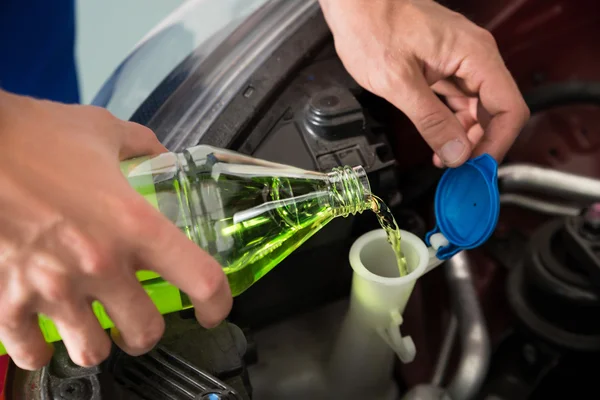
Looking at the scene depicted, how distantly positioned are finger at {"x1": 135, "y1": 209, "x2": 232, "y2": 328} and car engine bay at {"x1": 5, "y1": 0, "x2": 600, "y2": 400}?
103 millimetres

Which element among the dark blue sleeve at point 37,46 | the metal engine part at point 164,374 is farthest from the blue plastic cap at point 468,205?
the dark blue sleeve at point 37,46

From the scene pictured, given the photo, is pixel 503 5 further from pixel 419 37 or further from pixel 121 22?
pixel 121 22

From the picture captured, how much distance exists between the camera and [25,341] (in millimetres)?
366

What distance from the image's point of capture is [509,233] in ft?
3.07

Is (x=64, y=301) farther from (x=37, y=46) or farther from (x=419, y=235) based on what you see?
(x=37, y=46)

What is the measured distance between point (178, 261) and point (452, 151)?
0.35 meters

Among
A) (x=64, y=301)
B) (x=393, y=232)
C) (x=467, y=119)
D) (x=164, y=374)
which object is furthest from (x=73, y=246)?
(x=467, y=119)

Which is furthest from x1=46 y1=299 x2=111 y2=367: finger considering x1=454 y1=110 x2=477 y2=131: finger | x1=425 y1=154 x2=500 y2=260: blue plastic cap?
x1=454 y1=110 x2=477 y2=131: finger

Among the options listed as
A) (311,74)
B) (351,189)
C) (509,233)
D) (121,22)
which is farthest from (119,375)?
(509,233)

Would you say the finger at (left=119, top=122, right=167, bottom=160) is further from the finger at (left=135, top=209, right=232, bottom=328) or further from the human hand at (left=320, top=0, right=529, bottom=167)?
the human hand at (left=320, top=0, right=529, bottom=167)

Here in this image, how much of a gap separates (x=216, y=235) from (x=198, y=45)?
0.35 metres

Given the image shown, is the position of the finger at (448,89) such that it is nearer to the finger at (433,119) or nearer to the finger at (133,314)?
the finger at (433,119)

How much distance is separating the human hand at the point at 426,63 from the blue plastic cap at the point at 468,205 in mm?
41

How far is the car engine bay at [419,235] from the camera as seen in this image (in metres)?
0.47
